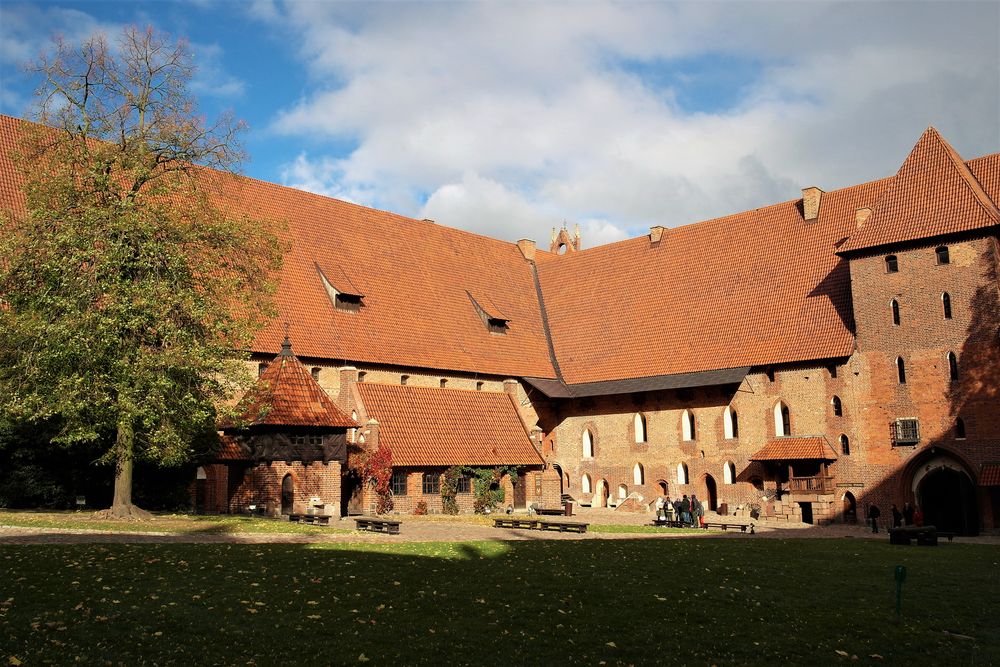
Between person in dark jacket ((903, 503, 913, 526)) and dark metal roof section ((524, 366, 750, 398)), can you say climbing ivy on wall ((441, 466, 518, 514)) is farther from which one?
person in dark jacket ((903, 503, 913, 526))

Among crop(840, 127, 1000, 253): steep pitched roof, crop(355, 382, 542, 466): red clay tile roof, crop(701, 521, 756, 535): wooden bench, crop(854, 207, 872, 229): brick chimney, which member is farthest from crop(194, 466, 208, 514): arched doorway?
crop(854, 207, 872, 229): brick chimney

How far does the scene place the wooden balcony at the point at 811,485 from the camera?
35219 mm

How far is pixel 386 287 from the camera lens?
40719mm

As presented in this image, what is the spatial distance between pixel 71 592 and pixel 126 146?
Result: 15.6 metres

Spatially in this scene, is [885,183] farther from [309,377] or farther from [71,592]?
[71,592]

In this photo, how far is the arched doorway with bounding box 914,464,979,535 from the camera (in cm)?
3350

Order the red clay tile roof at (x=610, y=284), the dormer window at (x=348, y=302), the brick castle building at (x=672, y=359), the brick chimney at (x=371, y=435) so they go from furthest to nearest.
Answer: the dormer window at (x=348, y=302), the red clay tile roof at (x=610, y=284), the brick chimney at (x=371, y=435), the brick castle building at (x=672, y=359)

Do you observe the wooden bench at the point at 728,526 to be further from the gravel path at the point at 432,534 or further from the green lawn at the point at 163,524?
the green lawn at the point at 163,524

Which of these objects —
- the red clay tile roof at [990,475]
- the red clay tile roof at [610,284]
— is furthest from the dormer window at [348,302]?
the red clay tile roof at [990,475]

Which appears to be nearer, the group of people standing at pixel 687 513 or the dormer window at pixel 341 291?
the group of people standing at pixel 687 513

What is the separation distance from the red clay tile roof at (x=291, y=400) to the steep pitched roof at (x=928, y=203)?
21.6 meters

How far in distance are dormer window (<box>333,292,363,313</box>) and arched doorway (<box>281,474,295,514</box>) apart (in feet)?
31.5

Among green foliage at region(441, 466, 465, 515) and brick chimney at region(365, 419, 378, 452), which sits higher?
brick chimney at region(365, 419, 378, 452)

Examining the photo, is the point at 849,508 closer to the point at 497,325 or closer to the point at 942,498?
the point at 942,498
